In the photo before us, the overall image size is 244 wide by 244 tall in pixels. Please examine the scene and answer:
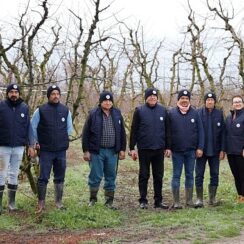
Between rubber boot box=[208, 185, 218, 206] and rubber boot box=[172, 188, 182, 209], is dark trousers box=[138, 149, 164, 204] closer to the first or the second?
rubber boot box=[172, 188, 182, 209]

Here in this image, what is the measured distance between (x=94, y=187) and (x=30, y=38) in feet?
8.41

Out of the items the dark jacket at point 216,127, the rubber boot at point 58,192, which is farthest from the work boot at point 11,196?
the dark jacket at point 216,127

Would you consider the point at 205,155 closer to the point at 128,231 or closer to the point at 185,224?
the point at 185,224

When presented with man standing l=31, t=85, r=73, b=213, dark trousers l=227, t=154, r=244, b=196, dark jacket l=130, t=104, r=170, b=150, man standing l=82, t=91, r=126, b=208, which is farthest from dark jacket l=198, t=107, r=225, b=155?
man standing l=31, t=85, r=73, b=213

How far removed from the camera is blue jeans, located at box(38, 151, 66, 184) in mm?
7281

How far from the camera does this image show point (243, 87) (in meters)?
15.8

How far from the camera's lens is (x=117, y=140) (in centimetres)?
766

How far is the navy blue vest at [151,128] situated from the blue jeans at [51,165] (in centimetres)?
129

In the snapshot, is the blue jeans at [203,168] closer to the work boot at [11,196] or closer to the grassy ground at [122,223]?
the grassy ground at [122,223]

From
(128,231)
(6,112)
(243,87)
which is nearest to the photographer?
(128,231)

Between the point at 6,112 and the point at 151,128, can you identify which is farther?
the point at 151,128

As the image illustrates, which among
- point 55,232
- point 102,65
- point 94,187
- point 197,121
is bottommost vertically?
point 55,232

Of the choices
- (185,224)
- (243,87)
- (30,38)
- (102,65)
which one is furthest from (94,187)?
(102,65)

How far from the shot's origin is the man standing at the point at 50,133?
7.24 metres
